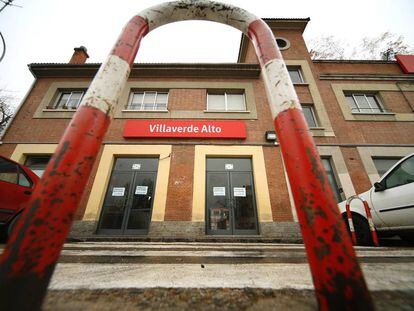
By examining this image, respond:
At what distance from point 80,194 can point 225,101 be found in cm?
832

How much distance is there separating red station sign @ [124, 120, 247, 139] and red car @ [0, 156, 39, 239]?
3.56 m

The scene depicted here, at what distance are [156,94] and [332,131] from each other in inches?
319

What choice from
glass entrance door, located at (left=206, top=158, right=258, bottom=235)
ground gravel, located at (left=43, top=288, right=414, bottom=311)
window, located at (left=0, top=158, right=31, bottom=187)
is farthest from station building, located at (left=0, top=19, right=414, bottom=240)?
Answer: ground gravel, located at (left=43, top=288, right=414, bottom=311)

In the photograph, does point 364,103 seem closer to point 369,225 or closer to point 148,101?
point 369,225

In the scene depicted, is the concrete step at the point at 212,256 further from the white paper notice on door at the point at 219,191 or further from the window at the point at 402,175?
the white paper notice on door at the point at 219,191

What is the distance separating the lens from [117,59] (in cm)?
104

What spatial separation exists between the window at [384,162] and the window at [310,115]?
2.68 m

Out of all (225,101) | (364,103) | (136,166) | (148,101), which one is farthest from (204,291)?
(364,103)

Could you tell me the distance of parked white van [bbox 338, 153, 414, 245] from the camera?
303 centimetres

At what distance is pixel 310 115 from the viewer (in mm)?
8234

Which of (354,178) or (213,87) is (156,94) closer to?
(213,87)

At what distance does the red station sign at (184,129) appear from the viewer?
7234 mm

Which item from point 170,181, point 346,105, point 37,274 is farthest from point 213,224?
point 346,105

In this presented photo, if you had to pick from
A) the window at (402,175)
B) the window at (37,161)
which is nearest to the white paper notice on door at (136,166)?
the window at (37,161)
